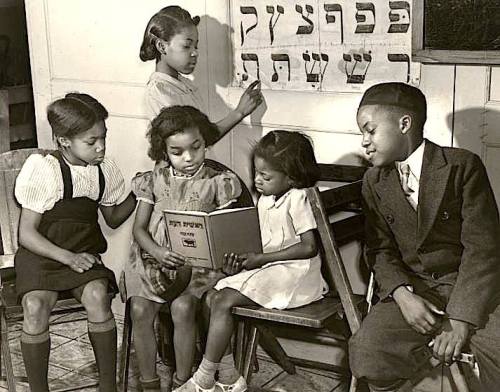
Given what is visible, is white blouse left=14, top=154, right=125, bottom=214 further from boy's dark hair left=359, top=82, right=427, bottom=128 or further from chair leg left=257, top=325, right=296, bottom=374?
boy's dark hair left=359, top=82, right=427, bottom=128

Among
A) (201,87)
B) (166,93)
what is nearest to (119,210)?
(166,93)

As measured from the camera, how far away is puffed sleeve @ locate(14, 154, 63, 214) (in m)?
2.74

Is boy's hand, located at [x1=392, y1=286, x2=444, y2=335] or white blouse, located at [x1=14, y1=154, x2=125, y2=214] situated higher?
white blouse, located at [x1=14, y1=154, x2=125, y2=214]

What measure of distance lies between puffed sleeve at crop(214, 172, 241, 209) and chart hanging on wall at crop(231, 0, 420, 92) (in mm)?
354

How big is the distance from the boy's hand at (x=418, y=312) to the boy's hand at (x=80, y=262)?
3.43ft

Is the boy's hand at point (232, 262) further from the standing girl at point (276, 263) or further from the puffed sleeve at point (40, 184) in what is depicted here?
the puffed sleeve at point (40, 184)

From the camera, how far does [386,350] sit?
2254 mm

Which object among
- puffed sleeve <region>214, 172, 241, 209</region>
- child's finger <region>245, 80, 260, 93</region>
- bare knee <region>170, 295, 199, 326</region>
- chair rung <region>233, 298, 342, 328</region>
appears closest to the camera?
chair rung <region>233, 298, 342, 328</region>

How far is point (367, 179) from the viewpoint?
245 cm

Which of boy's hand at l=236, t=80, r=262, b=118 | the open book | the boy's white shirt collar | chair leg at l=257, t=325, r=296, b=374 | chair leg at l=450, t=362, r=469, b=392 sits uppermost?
boy's hand at l=236, t=80, r=262, b=118

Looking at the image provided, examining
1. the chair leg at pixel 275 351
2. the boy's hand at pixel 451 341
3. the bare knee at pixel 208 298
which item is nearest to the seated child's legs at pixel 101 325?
the bare knee at pixel 208 298

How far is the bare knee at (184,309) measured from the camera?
2.68 m

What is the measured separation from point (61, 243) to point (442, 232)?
128 centimetres

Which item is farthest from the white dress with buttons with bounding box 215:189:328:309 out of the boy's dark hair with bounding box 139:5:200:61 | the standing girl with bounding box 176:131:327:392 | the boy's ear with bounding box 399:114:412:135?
the boy's dark hair with bounding box 139:5:200:61
